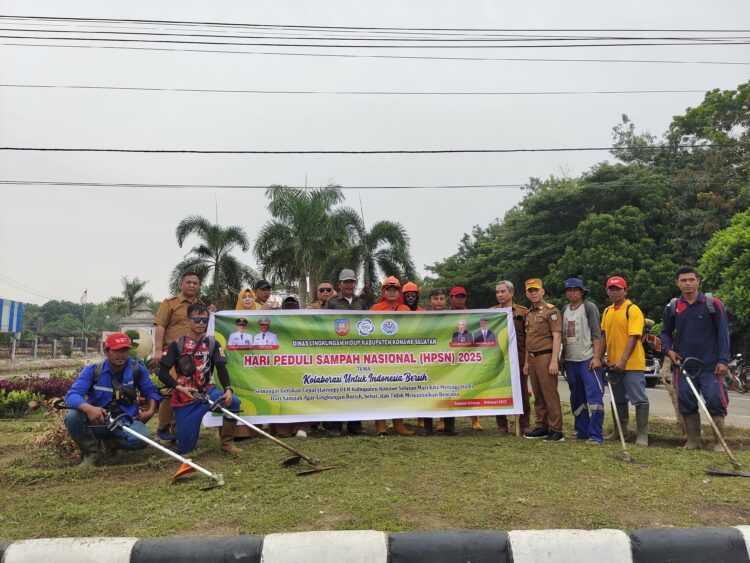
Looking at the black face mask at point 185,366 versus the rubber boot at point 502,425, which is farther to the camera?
the rubber boot at point 502,425

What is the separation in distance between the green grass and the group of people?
384 millimetres

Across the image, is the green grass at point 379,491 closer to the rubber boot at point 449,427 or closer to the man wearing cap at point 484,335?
the rubber boot at point 449,427

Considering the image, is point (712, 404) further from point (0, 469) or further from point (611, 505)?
point (0, 469)

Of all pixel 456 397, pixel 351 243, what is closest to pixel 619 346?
pixel 456 397

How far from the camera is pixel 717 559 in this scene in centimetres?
290

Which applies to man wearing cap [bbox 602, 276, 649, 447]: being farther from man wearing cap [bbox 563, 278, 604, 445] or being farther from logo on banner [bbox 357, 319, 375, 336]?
logo on banner [bbox 357, 319, 375, 336]

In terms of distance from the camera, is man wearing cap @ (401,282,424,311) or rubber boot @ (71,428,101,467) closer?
rubber boot @ (71,428,101,467)

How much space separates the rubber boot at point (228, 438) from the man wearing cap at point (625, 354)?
3835mm

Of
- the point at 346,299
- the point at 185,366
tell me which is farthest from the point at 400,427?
the point at 185,366

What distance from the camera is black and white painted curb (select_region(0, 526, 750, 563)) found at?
9.24 feet

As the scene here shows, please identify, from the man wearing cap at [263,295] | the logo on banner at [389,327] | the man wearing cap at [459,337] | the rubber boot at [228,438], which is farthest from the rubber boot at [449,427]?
the man wearing cap at [263,295]

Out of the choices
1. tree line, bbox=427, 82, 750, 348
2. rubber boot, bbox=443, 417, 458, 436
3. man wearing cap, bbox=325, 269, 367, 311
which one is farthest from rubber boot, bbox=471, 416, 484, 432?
tree line, bbox=427, 82, 750, 348

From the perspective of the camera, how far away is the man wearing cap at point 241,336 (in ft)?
18.9

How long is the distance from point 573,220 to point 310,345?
2383cm
